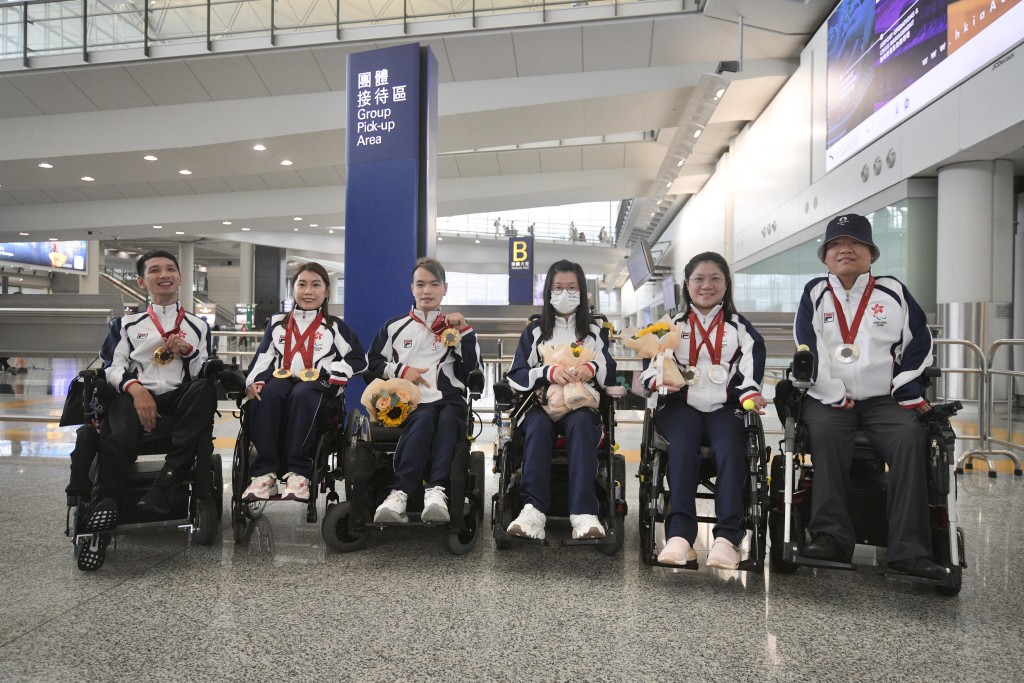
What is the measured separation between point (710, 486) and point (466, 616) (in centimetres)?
129

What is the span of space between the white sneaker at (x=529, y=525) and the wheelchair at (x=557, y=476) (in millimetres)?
60

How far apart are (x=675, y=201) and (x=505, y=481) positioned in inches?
840

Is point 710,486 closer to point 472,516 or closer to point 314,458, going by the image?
point 472,516

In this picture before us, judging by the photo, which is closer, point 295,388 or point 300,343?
point 295,388

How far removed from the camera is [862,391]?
282cm

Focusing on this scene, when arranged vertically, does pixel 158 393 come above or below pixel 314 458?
above

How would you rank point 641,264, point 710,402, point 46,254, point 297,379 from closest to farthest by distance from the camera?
point 710,402 → point 297,379 → point 641,264 → point 46,254

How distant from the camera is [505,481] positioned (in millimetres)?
2963

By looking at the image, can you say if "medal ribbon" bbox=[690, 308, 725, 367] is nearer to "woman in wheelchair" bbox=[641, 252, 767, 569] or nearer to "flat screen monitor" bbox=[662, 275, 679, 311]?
"woman in wheelchair" bbox=[641, 252, 767, 569]

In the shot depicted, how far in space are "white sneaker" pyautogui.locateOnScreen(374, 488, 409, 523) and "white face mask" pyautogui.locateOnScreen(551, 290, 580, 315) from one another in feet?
3.90

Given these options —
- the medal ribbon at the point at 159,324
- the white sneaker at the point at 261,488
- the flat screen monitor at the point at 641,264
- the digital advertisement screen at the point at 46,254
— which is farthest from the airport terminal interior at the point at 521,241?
the digital advertisement screen at the point at 46,254

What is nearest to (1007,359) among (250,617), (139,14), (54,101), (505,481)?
(505,481)

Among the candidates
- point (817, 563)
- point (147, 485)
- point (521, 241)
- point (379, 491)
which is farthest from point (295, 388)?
point (521, 241)

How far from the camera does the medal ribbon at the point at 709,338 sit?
3.08 metres
